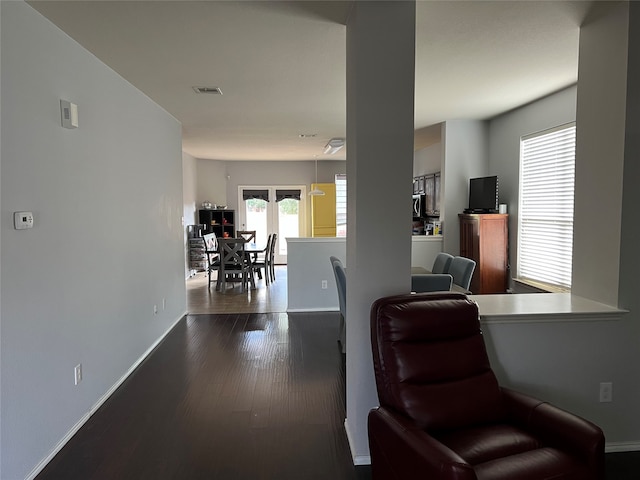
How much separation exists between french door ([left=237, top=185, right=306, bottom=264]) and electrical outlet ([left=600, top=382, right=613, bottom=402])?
28.1ft

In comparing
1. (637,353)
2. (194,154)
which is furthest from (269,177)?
(637,353)

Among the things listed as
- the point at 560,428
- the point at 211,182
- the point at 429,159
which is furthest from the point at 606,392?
the point at 211,182

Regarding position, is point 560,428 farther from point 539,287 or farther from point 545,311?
point 539,287

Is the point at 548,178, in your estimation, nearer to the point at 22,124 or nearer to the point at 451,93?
the point at 451,93

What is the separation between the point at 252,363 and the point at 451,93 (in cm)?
330

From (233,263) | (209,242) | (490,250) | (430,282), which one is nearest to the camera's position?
(430,282)

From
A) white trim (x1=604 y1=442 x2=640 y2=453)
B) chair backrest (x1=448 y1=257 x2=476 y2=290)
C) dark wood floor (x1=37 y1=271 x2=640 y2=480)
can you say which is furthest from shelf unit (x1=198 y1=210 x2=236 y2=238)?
white trim (x1=604 y1=442 x2=640 y2=453)

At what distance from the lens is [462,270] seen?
436 centimetres

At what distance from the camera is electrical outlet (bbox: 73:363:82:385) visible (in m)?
2.76

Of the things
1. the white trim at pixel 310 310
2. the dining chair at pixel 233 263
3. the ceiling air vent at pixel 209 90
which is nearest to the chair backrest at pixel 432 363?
the ceiling air vent at pixel 209 90

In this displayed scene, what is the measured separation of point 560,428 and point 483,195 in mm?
4079

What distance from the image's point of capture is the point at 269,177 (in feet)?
34.5

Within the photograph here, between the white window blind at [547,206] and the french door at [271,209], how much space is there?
620cm

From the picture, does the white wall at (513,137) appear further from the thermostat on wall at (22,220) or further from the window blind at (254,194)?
the window blind at (254,194)
